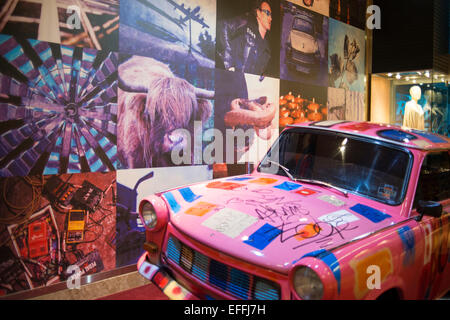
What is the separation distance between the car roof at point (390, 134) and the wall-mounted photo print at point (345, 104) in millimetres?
3239

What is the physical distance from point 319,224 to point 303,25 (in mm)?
4279

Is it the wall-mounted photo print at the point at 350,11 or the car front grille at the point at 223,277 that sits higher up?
the wall-mounted photo print at the point at 350,11

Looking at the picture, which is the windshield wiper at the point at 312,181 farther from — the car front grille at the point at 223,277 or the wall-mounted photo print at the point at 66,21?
the wall-mounted photo print at the point at 66,21

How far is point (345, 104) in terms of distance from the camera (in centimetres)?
630

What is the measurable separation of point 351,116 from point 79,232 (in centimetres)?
529

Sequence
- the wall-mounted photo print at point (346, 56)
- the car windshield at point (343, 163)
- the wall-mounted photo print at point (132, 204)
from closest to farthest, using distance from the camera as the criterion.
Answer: the car windshield at point (343, 163), the wall-mounted photo print at point (132, 204), the wall-mounted photo print at point (346, 56)

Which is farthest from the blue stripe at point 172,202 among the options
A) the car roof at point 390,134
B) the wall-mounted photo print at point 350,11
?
the wall-mounted photo print at point 350,11

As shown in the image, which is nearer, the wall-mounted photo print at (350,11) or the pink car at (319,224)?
the pink car at (319,224)

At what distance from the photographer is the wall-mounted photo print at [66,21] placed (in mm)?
2625

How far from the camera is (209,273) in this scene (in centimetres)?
184

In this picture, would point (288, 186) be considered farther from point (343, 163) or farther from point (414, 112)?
point (414, 112)

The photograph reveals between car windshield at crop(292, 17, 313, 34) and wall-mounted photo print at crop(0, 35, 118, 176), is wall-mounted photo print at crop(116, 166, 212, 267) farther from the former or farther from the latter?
car windshield at crop(292, 17, 313, 34)

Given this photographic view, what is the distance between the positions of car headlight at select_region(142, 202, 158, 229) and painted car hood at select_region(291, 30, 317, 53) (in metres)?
3.86

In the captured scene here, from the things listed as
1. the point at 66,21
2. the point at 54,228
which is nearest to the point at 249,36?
the point at 66,21
